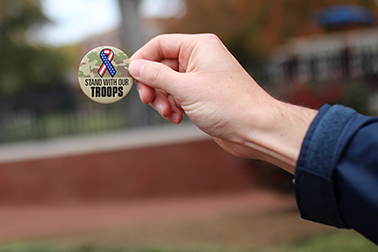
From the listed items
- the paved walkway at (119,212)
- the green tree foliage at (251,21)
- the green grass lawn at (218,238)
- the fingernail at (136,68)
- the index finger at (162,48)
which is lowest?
the paved walkway at (119,212)

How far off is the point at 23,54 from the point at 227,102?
16941 mm

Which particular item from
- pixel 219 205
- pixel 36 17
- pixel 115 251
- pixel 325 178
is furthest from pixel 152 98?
pixel 36 17

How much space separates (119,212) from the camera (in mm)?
6113

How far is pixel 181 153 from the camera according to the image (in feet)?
22.4

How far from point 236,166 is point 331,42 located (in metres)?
13.2

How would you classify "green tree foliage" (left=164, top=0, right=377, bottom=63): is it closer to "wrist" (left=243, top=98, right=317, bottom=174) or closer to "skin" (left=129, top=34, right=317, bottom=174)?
"skin" (left=129, top=34, right=317, bottom=174)

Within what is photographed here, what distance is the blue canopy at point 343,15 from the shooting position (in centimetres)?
944

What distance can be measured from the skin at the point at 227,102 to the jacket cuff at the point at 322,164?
0.12 metres

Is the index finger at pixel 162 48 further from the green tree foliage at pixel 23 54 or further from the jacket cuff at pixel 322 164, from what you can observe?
the green tree foliage at pixel 23 54

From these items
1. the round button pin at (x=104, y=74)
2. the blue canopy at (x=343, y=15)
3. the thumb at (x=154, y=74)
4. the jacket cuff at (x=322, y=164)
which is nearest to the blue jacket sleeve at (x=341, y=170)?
the jacket cuff at (x=322, y=164)

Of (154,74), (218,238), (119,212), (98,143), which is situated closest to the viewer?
(154,74)

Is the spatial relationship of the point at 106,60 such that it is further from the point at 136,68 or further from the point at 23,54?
the point at 23,54

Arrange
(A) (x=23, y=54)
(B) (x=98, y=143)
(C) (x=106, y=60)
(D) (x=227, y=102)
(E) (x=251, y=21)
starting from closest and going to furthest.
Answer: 1. (D) (x=227, y=102)
2. (C) (x=106, y=60)
3. (B) (x=98, y=143)
4. (E) (x=251, y=21)
5. (A) (x=23, y=54)

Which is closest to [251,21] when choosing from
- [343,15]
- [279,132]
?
[343,15]
